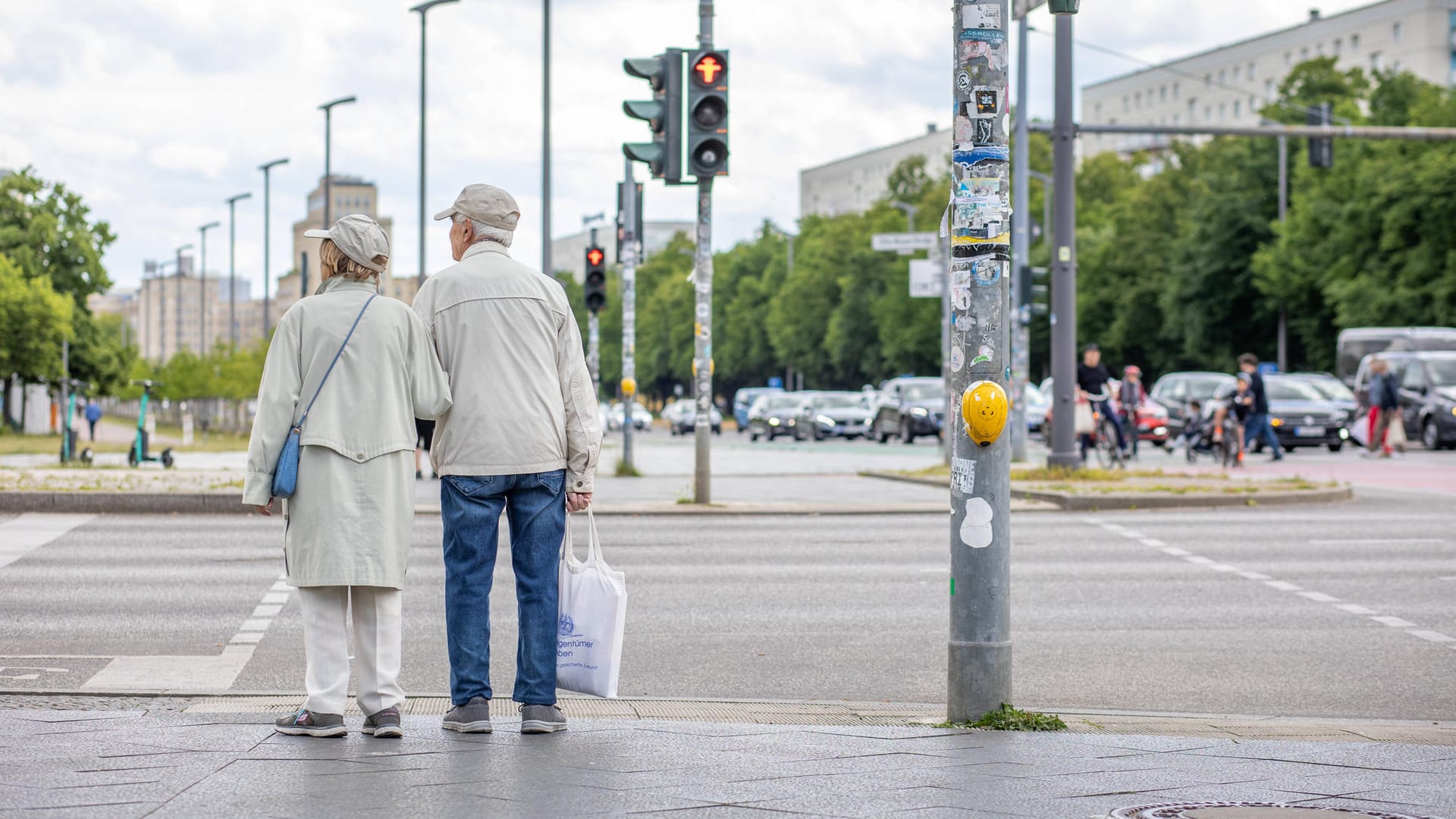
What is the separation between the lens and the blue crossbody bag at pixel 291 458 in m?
5.63

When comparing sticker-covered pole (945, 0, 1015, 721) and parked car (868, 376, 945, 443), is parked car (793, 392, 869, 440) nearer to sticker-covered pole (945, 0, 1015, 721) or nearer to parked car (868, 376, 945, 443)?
parked car (868, 376, 945, 443)

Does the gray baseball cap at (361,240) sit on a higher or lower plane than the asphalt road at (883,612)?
higher

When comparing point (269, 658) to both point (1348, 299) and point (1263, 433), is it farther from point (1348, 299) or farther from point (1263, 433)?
point (1348, 299)

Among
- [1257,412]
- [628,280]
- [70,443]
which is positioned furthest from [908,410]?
[70,443]

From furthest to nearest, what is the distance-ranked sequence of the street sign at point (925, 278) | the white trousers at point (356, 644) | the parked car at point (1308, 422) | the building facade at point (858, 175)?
1. the building facade at point (858, 175)
2. the parked car at point (1308, 422)
3. the street sign at point (925, 278)
4. the white trousers at point (356, 644)

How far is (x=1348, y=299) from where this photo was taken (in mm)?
55000

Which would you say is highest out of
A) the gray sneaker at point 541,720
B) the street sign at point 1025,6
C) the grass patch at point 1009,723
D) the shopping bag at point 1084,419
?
the street sign at point 1025,6

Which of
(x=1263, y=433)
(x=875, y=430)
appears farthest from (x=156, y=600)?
(x=875, y=430)

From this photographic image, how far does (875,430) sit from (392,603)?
4063 cm

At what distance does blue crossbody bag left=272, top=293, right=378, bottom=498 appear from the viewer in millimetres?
5633

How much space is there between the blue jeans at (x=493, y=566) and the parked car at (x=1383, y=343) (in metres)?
38.3

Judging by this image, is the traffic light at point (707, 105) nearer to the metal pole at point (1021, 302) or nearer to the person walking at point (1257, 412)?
the metal pole at point (1021, 302)

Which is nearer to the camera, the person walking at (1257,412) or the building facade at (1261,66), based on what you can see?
the person walking at (1257,412)

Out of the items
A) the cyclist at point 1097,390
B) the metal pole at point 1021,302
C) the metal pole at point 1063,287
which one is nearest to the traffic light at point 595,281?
the metal pole at point 1021,302
